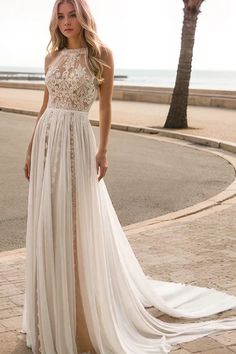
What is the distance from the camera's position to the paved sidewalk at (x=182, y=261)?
3.94 meters

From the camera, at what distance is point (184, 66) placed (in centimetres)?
1884

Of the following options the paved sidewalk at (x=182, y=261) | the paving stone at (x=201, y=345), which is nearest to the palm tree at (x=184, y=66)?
the paved sidewalk at (x=182, y=261)

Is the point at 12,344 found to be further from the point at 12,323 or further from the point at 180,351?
the point at 180,351

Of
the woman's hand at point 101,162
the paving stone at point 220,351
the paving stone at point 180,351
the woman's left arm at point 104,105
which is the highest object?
the woman's left arm at point 104,105

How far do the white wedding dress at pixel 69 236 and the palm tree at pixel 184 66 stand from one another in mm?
15016

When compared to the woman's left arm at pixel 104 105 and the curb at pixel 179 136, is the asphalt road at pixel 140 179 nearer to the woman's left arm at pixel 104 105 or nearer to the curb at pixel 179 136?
the curb at pixel 179 136

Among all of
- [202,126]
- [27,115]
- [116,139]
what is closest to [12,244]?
[116,139]

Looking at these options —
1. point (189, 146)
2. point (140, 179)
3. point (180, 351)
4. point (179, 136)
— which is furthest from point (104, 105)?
point (179, 136)

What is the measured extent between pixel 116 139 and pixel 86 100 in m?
12.2

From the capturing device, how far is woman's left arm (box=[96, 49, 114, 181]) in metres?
3.69

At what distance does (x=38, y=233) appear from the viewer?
3699mm

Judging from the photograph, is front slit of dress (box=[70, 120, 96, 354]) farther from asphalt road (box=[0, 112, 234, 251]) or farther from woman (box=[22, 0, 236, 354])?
asphalt road (box=[0, 112, 234, 251])

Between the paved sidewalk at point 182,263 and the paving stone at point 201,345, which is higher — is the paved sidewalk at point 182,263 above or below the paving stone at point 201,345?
below

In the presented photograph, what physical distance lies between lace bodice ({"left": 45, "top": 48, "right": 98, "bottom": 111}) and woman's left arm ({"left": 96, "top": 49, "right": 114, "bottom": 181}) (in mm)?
59
